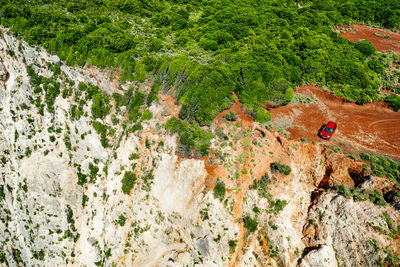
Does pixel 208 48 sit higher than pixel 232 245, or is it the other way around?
pixel 208 48

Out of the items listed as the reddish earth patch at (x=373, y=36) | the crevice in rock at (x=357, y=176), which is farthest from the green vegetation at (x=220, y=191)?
the reddish earth patch at (x=373, y=36)

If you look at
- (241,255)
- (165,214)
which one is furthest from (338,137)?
(165,214)

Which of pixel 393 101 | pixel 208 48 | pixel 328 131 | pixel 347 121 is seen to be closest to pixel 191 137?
pixel 328 131

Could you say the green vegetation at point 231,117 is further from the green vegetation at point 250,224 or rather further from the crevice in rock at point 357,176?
the crevice in rock at point 357,176

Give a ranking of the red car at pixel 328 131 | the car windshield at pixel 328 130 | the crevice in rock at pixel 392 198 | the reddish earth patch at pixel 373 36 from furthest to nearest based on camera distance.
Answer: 1. the reddish earth patch at pixel 373 36
2. the car windshield at pixel 328 130
3. the red car at pixel 328 131
4. the crevice in rock at pixel 392 198

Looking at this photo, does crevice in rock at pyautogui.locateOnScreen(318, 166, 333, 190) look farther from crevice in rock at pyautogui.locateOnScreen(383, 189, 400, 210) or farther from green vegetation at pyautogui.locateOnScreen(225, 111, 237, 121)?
green vegetation at pyautogui.locateOnScreen(225, 111, 237, 121)

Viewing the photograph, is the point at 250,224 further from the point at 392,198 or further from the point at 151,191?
the point at 392,198
